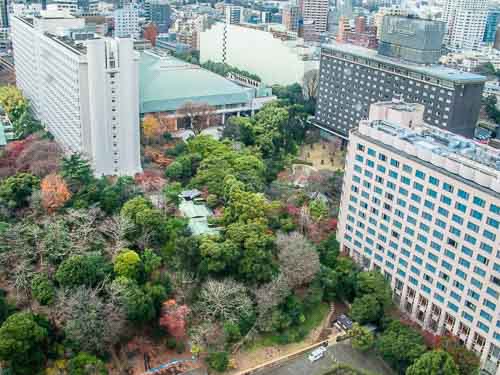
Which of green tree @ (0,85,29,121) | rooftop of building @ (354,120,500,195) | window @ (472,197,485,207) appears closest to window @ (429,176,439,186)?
rooftop of building @ (354,120,500,195)

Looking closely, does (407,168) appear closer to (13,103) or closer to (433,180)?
(433,180)

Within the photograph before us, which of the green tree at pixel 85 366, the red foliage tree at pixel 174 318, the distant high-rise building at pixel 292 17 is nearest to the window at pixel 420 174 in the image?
the red foliage tree at pixel 174 318

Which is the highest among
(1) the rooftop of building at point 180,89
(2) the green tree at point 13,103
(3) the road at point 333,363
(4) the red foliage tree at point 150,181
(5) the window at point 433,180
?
(5) the window at point 433,180

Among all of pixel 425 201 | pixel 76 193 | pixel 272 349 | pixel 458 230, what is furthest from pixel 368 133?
pixel 76 193

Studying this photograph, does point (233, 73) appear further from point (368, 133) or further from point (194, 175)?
point (368, 133)

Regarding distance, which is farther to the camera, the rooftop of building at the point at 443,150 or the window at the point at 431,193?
the window at the point at 431,193

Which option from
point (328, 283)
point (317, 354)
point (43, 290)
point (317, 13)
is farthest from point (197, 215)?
point (317, 13)

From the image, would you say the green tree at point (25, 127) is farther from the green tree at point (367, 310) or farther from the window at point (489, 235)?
the window at point (489, 235)
